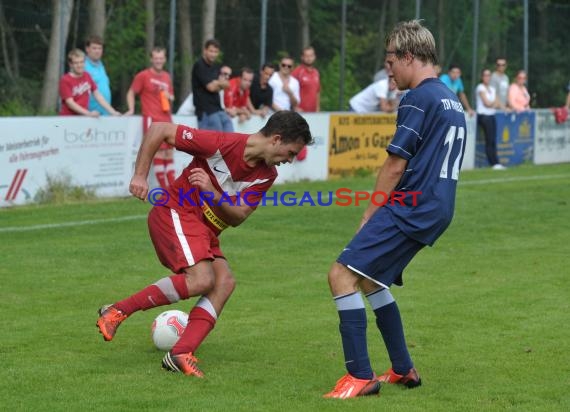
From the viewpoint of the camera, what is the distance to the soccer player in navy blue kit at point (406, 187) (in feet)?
19.7

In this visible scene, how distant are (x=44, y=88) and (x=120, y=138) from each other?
2.56 metres

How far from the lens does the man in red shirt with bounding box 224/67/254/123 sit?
59.0 feet

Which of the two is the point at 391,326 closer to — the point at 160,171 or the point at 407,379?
the point at 407,379

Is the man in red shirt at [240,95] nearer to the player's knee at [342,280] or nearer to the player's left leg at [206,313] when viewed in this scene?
the player's left leg at [206,313]

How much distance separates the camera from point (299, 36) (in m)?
22.3

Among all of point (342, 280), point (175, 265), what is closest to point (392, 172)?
point (342, 280)

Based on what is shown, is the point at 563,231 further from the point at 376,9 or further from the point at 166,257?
the point at 376,9

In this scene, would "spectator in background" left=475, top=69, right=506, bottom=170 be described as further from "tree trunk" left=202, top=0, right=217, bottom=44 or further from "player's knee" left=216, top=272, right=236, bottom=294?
"player's knee" left=216, top=272, right=236, bottom=294

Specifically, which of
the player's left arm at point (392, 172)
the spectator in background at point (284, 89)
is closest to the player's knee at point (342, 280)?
the player's left arm at point (392, 172)

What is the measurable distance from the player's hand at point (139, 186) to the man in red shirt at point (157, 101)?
975 centimetres

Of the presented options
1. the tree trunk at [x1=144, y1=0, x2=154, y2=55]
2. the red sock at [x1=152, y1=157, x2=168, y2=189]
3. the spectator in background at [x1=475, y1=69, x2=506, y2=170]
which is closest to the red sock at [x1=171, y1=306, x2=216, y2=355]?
the red sock at [x1=152, y1=157, x2=168, y2=189]

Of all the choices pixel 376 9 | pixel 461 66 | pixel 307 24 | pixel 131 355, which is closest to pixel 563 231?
pixel 131 355

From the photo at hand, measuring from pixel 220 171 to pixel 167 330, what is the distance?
1141mm

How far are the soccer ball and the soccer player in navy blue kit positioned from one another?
1.49 m
